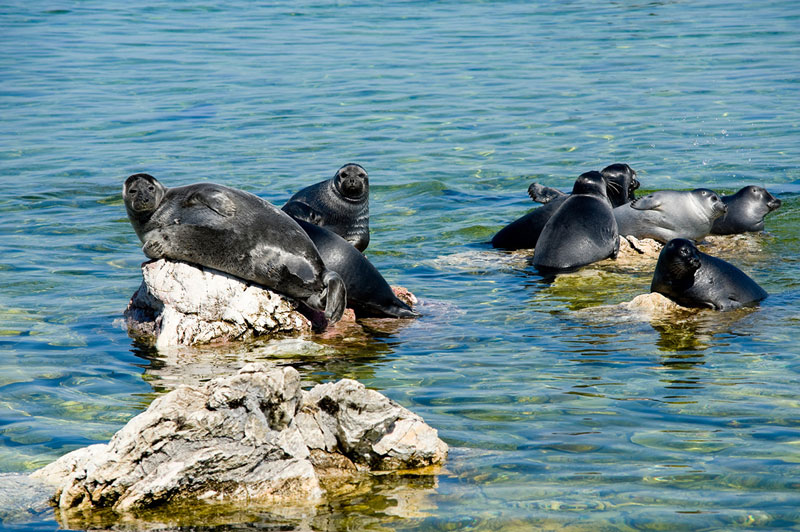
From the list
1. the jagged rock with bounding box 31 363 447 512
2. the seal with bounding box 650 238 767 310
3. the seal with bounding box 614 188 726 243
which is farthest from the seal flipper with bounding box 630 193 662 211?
the jagged rock with bounding box 31 363 447 512

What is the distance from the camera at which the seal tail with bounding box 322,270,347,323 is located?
7254mm

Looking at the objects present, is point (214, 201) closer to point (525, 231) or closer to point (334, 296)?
point (334, 296)

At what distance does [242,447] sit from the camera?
4.26 metres

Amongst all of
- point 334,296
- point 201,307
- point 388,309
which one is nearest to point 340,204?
point 388,309

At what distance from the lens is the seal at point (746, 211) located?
10.7 m

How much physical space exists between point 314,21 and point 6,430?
24.0 meters

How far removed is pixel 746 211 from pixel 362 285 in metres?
4.90

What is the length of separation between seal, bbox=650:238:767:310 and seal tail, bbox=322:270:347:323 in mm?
2557

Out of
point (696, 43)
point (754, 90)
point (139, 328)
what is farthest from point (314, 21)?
point (139, 328)

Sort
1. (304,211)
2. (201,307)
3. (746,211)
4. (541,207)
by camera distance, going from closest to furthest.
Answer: (201,307) → (304,211) → (541,207) → (746,211)

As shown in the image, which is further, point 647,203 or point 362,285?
point 647,203

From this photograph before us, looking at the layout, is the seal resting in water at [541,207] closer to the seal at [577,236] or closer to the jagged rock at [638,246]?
the seal at [577,236]

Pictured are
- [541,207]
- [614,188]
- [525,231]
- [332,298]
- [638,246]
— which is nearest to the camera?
[332,298]

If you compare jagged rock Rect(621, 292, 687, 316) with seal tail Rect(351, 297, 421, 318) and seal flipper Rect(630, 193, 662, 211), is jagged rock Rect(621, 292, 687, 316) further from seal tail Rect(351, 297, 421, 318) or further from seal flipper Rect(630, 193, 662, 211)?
seal flipper Rect(630, 193, 662, 211)
